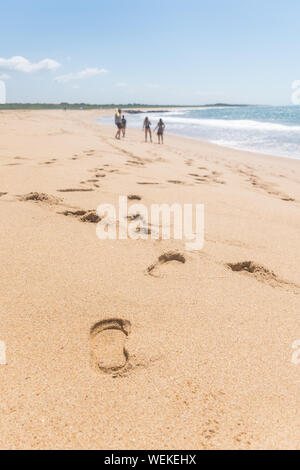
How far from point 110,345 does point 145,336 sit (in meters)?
0.17

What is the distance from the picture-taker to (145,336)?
1.51 m

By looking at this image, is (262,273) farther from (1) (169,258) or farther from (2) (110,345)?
(2) (110,345)

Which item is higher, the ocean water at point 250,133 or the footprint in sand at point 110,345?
the ocean water at point 250,133

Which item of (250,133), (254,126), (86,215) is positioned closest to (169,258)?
(86,215)

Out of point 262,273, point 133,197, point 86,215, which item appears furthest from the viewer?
point 133,197

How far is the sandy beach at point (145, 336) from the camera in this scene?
1.11m

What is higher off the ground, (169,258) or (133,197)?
(133,197)

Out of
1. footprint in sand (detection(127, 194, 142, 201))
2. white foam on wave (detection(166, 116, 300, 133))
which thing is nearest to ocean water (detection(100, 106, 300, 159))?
white foam on wave (detection(166, 116, 300, 133))

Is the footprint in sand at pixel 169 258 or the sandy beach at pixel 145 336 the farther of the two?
the footprint in sand at pixel 169 258

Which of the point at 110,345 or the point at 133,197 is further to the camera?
the point at 133,197

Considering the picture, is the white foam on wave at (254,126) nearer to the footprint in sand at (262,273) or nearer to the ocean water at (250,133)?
the ocean water at (250,133)

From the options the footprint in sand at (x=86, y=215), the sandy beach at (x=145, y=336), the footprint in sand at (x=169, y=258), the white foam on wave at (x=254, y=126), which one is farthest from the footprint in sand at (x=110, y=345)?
the white foam on wave at (x=254, y=126)

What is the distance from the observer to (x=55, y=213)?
293 centimetres

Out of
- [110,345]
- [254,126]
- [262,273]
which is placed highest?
[254,126]
